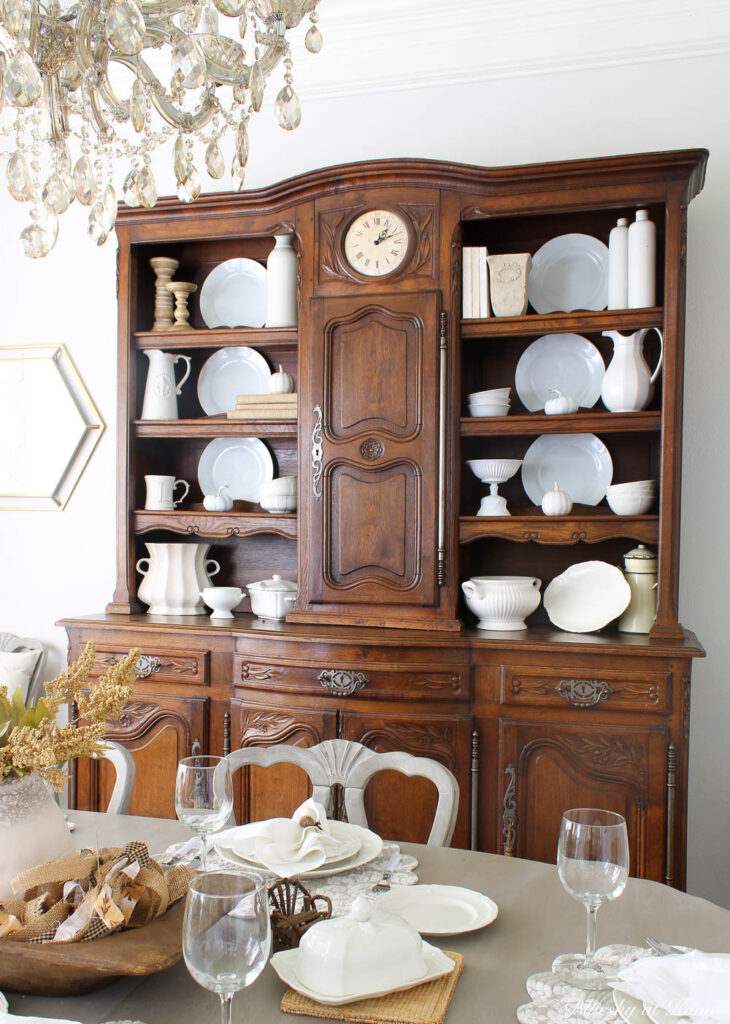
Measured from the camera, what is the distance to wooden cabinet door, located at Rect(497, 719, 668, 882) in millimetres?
2533

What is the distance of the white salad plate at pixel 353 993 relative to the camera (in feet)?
3.39

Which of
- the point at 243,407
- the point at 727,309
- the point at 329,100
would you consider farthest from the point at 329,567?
the point at 329,100

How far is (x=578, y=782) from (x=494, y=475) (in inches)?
38.9

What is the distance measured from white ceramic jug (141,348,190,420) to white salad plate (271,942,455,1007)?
2.36 m

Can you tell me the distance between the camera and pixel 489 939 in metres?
1.23

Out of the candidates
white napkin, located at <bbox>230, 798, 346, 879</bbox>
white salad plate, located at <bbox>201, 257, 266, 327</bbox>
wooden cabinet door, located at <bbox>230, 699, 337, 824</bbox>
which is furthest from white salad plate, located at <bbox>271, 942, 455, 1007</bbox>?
white salad plate, located at <bbox>201, 257, 266, 327</bbox>

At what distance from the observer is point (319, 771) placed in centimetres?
182

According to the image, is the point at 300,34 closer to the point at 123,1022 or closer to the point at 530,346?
the point at 530,346

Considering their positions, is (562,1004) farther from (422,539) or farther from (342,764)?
(422,539)

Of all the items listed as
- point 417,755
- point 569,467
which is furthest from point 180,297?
point 417,755

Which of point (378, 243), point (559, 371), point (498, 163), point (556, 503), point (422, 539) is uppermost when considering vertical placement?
point (498, 163)

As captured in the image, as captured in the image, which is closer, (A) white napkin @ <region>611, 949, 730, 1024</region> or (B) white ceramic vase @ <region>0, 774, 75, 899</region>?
(A) white napkin @ <region>611, 949, 730, 1024</region>

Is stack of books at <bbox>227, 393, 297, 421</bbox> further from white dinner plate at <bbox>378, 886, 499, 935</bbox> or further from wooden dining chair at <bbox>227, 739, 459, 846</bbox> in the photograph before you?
white dinner plate at <bbox>378, 886, 499, 935</bbox>

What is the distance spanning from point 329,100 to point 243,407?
4.10ft
